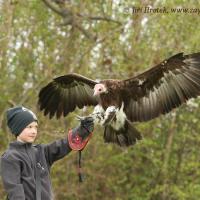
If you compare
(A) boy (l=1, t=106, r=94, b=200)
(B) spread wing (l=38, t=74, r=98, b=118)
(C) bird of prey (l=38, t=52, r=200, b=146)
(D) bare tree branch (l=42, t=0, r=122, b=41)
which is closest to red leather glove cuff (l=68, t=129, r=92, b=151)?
(A) boy (l=1, t=106, r=94, b=200)

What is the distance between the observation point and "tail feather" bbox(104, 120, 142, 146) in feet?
26.0

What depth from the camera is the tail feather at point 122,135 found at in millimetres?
7910

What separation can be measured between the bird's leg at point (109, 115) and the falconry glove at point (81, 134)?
6.84ft

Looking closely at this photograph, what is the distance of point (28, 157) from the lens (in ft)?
16.2

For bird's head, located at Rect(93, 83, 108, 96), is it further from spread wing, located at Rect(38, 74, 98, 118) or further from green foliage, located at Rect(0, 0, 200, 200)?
green foliage, located at Rect(0, 0, 200, 200)

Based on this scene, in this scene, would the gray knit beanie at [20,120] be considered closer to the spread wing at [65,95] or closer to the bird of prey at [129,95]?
the bird of prey at [129,95]

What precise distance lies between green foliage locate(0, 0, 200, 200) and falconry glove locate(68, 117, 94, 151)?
5718mm

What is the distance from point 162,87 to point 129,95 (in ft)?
1.41

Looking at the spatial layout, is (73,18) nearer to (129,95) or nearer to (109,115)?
(129,95)

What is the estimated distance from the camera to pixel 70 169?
11.9 metres

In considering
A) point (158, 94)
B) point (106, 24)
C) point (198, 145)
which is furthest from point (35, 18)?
point (158, 94)

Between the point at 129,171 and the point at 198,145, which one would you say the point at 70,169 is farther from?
the point at 198,145

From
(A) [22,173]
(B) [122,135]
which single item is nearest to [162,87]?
(B) [122,135]

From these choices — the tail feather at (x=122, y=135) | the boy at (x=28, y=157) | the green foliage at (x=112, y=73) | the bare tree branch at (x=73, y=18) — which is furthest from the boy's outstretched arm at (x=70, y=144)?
the bare tree branch at (x=73, y=18)
